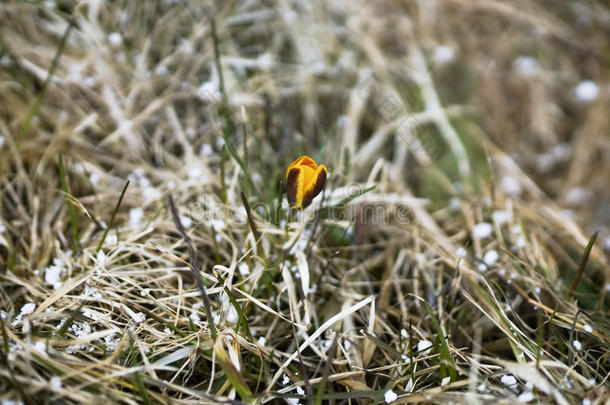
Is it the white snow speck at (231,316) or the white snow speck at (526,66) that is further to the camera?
the white snow speck at (526,66)

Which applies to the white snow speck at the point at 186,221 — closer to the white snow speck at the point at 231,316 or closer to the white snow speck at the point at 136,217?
the white snow speck at the point at 136,217

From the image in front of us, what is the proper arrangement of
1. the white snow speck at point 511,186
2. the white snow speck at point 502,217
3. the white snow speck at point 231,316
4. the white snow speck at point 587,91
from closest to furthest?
the white snow speck at point 231,316
the white snow speck at point 502,217
the white snow speck at point 511,186
the white snow speck at point 587,91

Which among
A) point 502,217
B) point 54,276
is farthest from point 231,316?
point 502,217

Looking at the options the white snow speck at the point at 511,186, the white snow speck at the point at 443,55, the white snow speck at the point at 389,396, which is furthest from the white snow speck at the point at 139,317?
the white snow speck at the point at 443,55

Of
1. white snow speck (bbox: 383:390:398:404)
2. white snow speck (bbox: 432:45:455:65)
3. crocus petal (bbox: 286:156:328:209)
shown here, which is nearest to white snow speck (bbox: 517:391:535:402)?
white snow speck (bbox: 383:390:398:404)

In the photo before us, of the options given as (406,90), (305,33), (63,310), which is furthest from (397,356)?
(305,33)

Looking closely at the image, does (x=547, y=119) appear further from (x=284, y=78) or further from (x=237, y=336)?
(x=237, y=336)

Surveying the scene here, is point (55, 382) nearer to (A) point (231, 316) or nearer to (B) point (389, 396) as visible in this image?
(A) point (231, 316)

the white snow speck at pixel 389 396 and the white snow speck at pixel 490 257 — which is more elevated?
the white snow speck at pixel 490 257

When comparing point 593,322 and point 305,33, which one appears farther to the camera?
point 305,33
